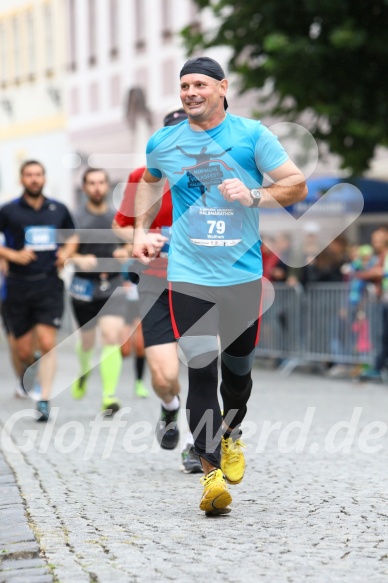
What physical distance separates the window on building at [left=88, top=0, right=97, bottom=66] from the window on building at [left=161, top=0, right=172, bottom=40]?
198 inches

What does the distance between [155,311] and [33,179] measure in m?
3.93

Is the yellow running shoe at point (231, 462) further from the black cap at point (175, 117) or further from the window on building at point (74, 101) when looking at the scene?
the window on building at point (74, 101)

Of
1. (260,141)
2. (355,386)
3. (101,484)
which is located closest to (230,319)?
(260,141)

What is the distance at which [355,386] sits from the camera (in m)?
15.9

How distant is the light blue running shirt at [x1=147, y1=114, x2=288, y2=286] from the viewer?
6660mm

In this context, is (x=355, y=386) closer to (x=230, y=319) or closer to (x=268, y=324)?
(x=268, y=324)

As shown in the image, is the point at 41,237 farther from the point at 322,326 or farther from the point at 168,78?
the point at 168,78

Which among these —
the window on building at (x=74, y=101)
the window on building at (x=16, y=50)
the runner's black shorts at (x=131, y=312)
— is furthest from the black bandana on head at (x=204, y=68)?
the window on building at (x=16, y=50)

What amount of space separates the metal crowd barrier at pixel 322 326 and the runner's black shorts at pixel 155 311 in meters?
8.39

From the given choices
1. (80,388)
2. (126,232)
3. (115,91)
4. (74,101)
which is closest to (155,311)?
(126,232)

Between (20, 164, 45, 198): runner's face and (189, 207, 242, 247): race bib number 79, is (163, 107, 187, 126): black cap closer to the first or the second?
(189, 207, 242, 247): race bib number 79

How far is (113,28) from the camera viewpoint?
40.1m

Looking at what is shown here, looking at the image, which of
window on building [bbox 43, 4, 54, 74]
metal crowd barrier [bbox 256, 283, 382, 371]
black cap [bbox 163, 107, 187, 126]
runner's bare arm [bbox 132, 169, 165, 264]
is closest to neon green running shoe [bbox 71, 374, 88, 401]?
metal crowd barrier [bbox 256, 283, 382, 371]

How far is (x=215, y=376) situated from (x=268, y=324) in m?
12.4
